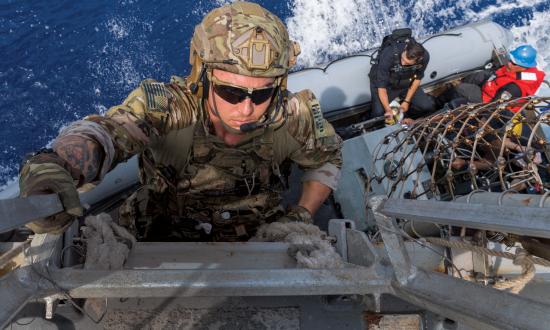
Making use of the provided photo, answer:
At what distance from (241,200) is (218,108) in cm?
73

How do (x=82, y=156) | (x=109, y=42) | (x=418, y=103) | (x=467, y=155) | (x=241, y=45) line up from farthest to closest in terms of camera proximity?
(x=109, y=42) < (x=418, y=103) < (x=467, y=155) < (x=241, y=45) < (x=82, y=156)

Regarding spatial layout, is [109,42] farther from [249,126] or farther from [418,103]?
[249,126]

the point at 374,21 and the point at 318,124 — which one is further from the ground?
the point at 318,124

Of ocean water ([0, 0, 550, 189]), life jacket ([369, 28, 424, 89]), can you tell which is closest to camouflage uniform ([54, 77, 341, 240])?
life jacket ([369, 28, 424, 89])

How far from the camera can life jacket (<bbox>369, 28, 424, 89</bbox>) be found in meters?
5.00

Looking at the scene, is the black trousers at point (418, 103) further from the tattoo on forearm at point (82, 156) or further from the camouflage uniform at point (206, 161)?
the tattoo on forearm at point (82, 156)

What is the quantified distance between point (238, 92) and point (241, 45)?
0.70ft

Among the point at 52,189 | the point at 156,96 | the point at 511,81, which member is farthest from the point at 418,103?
the point at 52,189

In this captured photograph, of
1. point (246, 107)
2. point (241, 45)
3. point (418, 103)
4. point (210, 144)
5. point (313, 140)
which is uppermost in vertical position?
point (241, 45)

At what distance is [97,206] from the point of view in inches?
145

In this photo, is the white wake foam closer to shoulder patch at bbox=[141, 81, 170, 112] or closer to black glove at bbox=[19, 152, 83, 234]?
shoulder patch at bbox=[141, 81, 170, 112]

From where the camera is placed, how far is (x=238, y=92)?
2281mm

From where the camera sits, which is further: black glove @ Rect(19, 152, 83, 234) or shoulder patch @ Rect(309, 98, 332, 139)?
shoulder patch @ Rect(309, 98, 332, 139)

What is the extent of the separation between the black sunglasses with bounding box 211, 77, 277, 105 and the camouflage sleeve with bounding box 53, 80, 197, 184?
0.25 m
